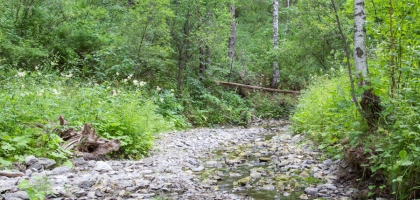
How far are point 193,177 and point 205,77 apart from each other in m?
10.4

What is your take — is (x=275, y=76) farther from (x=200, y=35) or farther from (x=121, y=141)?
(x=121, y=141)

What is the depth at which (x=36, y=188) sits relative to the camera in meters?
3.78

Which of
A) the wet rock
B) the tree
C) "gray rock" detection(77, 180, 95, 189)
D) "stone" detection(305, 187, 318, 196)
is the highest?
the tree

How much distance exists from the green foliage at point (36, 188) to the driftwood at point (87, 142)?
1858 millimetres

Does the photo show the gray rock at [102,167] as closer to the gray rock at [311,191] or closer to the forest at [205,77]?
the forest at [205,77]

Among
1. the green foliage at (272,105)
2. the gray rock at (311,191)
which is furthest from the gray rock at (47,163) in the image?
the green foliage at (272,105)

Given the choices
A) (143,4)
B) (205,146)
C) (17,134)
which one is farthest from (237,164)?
(143,4)

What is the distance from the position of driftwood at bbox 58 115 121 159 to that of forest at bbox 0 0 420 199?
0.19m

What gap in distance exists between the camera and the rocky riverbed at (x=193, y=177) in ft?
13.9

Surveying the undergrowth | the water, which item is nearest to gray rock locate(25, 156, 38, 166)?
the water

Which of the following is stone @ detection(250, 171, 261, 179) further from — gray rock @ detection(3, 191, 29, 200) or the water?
gray rock @ detection(3, 191, 29, 200)

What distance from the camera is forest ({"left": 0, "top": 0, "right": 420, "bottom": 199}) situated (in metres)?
4.39

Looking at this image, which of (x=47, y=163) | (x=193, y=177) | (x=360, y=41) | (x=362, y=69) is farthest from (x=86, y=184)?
(x=360, y=41)

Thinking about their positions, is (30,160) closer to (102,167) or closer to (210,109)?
(102,167)
